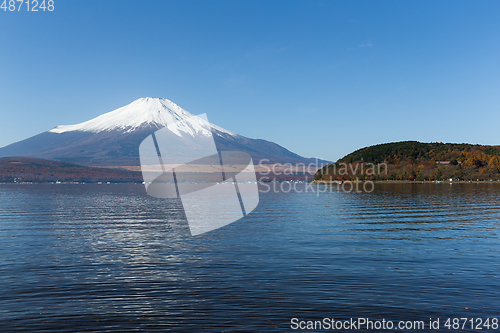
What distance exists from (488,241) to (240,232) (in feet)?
71.4

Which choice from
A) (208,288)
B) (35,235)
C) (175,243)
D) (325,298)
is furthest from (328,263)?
(35,235)

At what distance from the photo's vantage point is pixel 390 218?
48781mm

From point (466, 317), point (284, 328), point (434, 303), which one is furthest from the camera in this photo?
point (434, 303)

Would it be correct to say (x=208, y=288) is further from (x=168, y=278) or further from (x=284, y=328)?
(x=284, y=328)

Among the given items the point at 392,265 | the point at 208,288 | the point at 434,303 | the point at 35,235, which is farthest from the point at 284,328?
the point at 35,235

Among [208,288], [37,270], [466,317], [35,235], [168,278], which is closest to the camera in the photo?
[466,317]

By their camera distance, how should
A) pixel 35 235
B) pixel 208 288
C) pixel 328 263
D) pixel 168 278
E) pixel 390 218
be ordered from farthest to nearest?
pixel 390 218 < pixel 35 235 < pixel 328 263 < pixel 168 278 < pixel 208 288

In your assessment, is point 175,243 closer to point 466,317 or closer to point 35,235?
point 35,235

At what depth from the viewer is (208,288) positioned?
1762 cm

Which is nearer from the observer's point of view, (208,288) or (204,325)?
(204,325)

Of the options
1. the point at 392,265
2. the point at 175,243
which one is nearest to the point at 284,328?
the point at 392,265

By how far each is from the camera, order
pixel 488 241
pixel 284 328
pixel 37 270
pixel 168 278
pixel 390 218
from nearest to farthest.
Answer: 1. pixel 284 328
2. pixel 168 278
3. pixel 37 270
4. pixel 488 241
5. pixel 390 218

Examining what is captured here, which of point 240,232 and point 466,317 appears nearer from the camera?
point 466,317

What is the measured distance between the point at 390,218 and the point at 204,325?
4100cm
